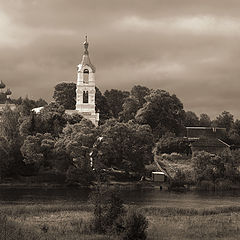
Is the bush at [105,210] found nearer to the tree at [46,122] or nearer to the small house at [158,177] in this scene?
the small house at [158,177]

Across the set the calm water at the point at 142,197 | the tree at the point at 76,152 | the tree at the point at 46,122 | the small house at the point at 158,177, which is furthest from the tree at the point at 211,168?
the tree at the point at 46,122

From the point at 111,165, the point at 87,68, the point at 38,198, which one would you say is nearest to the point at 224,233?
the point at 38,198

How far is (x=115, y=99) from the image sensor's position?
421 feet

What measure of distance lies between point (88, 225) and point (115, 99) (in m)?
93.3

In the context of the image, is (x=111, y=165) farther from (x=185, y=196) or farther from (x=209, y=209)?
(x=209, y=209)

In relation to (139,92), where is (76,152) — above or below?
below

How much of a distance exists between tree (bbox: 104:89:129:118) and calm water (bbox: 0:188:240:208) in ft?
186

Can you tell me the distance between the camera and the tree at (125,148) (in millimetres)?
80881

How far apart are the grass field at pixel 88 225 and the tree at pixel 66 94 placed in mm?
70586

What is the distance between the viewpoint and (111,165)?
3322 inches

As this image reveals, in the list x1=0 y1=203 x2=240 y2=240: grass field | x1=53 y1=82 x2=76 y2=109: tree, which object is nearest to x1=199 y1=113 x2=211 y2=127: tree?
x1=53 y1=82 x2=76 y2=109: tree

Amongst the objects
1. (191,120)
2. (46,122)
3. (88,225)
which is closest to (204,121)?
(191,120)

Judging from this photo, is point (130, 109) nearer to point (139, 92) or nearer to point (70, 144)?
point (139, 92)

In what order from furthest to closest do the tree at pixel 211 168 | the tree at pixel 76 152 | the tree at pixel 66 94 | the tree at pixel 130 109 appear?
1. the tree at pixel 66 94
2. the tree at pixel 130 109
3. the tree at pixel 211 168
4. the tree at pixel 76 152
